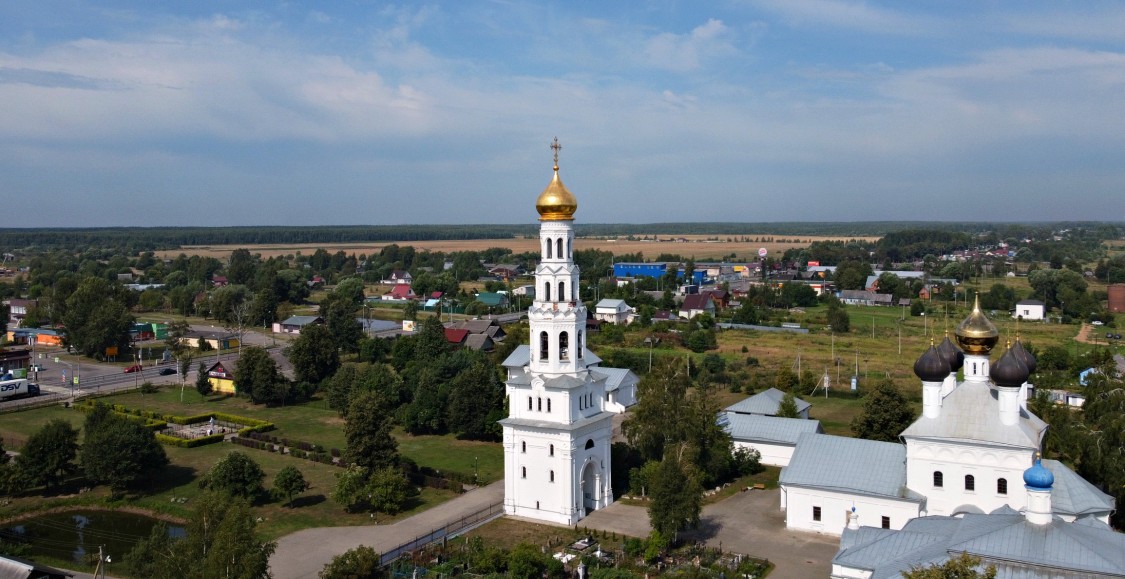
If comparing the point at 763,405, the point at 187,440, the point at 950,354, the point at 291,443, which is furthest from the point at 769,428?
the point at 187,440

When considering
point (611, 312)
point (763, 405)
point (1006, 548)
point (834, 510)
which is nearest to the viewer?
point (1006, 548)

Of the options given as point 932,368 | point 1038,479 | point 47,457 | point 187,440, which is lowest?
point 187,440

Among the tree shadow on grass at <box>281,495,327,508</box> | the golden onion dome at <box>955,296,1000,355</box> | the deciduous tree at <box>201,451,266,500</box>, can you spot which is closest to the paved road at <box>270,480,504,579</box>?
the tree shadow on grass at <box>281,495,327,508</box>

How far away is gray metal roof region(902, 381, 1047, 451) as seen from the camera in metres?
20.4

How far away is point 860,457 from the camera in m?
23.1

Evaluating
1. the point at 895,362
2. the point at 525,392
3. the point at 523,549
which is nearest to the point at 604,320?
the point at 895,362

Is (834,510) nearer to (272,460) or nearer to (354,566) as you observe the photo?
(354,566)

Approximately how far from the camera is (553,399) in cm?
2345

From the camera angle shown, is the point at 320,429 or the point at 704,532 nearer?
the point at 704,532

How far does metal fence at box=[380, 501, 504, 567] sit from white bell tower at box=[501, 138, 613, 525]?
1.76 feet

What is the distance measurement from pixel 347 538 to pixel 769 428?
14.7 meters

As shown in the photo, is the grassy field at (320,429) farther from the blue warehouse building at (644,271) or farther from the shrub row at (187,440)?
the blue warehouse building at (644,271)

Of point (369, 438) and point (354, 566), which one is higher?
point (369, 438)

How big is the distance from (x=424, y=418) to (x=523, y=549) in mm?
14108
